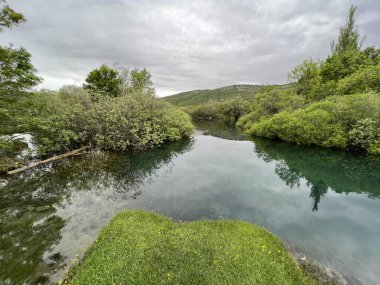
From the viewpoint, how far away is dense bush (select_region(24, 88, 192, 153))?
21303 mm

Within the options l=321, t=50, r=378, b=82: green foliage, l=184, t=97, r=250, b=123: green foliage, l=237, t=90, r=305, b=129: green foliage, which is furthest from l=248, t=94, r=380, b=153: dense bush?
l=184, t=97, r=250, b=123: green foliage

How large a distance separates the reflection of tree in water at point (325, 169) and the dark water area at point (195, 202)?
9 centimetres

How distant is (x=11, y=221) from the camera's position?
1024 centimetres

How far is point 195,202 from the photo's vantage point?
12844 millimetres

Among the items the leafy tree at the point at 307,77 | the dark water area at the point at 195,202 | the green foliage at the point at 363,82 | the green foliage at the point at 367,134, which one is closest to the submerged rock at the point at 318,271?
the dark water area at the point at 195,202

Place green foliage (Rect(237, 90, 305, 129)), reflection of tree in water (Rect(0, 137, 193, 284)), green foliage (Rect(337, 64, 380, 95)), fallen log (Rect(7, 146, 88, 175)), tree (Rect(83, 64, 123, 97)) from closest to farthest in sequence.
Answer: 1. reflection of tree in water (Rect(0, 137, 193, 284))
2. fallen log (Rect(7, 146, 88, 175))
3. green foliage (Rect(337, 64, 380, 95))
4. green foliage (Rect(237, 90, 305, 129))
5. tree (Rect(83, 64, 123, 97))

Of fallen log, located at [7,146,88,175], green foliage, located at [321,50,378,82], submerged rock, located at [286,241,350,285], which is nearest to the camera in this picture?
submerged rock, located at [286,241,350,285]

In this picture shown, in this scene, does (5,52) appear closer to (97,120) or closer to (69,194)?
(69,194)

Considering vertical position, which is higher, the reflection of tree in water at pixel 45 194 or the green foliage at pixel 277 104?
the green foliage at pixel 277 104

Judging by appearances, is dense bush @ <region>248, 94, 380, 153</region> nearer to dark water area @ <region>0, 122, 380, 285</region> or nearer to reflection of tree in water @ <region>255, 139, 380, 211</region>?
reflection of tree in water @ <region>255, 139, 380, 211</region>

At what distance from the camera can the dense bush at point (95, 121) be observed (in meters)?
21.3

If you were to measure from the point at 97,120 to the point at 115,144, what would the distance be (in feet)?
11.5

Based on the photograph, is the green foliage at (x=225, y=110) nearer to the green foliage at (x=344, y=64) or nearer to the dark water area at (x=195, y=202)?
the green foliage at (x=344, y=64)

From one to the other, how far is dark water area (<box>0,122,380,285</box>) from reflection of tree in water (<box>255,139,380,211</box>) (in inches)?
3.5
